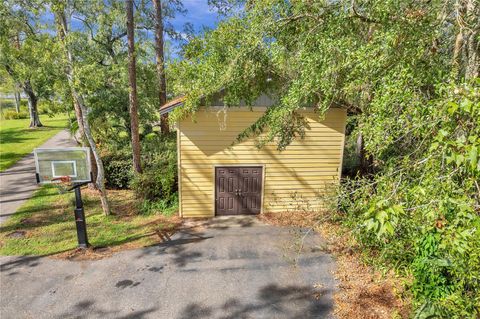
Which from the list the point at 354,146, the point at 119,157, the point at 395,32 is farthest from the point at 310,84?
the point at 119,157

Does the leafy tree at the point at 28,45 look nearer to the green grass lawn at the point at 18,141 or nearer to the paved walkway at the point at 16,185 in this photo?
the paved walkway at the point at 16,185

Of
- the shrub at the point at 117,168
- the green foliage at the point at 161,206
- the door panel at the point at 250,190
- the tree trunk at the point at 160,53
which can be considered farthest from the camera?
the tree trunk at the point at 160,53

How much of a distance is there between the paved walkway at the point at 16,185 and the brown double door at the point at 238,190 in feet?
26.7

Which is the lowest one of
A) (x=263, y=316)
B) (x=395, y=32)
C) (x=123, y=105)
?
(x=263, y=316)

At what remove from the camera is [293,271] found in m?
7.33

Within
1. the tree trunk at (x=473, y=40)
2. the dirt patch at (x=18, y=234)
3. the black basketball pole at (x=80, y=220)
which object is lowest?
the dirt patch at (x=18, y=234)

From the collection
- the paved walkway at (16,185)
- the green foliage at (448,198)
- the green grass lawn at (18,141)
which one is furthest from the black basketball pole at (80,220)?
the green grass lawn at (18,141)

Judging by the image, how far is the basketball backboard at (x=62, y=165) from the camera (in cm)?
795

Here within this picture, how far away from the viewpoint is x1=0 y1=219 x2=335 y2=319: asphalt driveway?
5977 mm

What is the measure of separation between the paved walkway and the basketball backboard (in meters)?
4.25

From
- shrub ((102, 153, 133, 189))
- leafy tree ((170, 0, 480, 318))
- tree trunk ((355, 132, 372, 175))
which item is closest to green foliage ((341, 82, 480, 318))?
leafy tree ((170, 0, 480, 318))

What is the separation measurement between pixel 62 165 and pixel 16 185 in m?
8.24

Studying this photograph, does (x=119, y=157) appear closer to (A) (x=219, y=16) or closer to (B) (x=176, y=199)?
(B) (x=176, y=199)

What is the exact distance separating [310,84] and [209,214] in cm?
683
